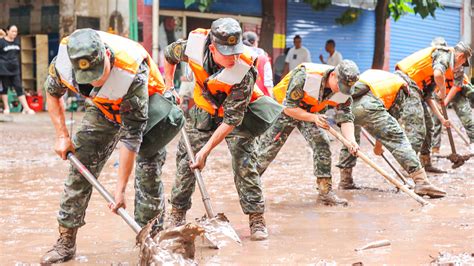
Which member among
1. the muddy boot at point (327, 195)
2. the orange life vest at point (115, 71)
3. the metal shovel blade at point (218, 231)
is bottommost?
the muddy boot at point (327, 195)

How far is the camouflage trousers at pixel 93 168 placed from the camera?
4738 mm

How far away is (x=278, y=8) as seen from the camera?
2138cm

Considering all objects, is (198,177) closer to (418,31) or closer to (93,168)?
(93,168)

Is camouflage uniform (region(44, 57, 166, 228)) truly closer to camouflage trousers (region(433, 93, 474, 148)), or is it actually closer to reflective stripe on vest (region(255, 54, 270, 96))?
reflective stripe on vest (region(255, 54, 270, 96))

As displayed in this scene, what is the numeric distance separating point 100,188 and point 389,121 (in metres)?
3.63

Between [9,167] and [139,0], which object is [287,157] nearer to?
[9,167]

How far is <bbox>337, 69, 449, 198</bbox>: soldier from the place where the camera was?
7.30 metres

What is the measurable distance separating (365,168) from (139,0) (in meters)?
10.1

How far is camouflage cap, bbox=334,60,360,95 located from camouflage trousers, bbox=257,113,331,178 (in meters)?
0.83

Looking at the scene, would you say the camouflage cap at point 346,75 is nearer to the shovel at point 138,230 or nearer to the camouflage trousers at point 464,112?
the shovel at point 138,230

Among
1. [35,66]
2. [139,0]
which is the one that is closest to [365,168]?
[139,0]

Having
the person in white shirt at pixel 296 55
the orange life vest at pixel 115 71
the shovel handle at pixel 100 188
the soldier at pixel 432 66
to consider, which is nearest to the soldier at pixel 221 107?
the orange life vest at pixel 115 71

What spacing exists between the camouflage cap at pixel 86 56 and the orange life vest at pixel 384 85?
4066 mm

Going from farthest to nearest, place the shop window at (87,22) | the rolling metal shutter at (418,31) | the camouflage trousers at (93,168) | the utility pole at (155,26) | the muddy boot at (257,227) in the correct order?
the rolling metal shutter at (418,31)
the shop window at (87,22)
the utility pole at (155,26)
the muddy boot at (257,227)
the camouflage trousers at (93,168)
